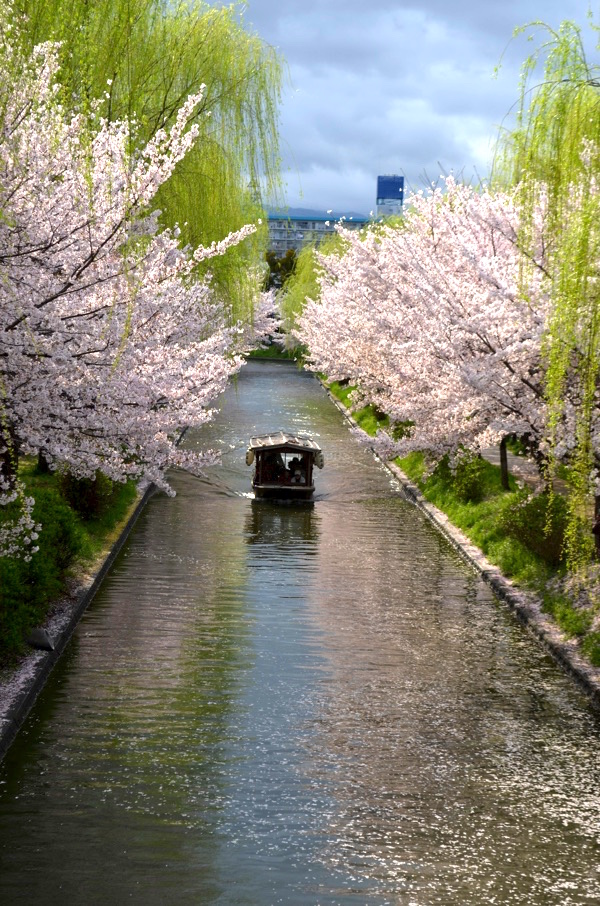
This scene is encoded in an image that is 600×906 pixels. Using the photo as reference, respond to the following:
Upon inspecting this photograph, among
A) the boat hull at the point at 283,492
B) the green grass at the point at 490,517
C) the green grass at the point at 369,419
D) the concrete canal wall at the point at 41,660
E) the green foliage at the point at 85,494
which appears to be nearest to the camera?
the concrete canal wall at the point at 41,660

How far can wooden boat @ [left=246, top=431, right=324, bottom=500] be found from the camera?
33875 millimetres

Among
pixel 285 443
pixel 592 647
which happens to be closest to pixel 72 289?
pixel 592 647

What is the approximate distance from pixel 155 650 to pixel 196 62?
14.2m

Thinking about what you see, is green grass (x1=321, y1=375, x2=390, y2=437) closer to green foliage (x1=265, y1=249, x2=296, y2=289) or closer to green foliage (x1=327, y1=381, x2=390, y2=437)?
green foliage (x1=327, y1=381, x2=390, y2=437)

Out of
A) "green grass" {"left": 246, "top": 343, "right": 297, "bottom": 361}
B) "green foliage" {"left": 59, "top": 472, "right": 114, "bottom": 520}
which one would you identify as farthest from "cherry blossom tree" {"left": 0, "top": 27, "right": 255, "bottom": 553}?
"green grass" {"left": 246, "top": 343, "right": 297, "bottom": 361}

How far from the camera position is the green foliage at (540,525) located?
21266 millimetres

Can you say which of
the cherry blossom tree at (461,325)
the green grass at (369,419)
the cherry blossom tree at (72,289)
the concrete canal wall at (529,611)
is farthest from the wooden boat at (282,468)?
the cherry blossom tree at (72,289)

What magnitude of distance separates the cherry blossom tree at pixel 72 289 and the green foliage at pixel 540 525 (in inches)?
269

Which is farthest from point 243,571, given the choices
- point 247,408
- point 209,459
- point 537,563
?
point 247,408

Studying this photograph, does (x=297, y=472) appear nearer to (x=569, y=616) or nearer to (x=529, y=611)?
(x=529, y=611)

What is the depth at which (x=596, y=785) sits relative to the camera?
1278 centimetres

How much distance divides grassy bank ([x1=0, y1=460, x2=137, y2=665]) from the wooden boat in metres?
4.07

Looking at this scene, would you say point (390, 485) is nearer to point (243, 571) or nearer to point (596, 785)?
point (243, 571)

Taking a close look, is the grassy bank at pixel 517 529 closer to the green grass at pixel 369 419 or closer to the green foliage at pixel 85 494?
the green foliage at pixel 85 494
